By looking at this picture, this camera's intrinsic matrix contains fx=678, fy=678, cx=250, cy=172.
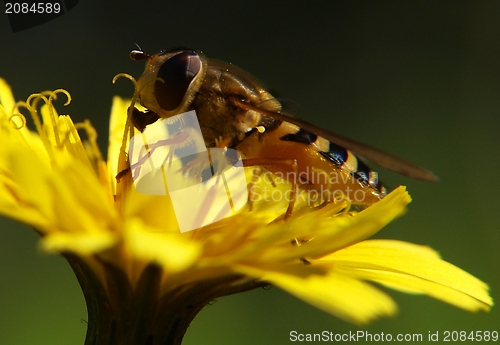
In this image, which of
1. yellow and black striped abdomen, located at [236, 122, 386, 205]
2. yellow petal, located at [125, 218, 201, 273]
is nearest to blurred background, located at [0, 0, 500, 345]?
yellow and black striped abdomen, located at [236, 122, 386, 205]

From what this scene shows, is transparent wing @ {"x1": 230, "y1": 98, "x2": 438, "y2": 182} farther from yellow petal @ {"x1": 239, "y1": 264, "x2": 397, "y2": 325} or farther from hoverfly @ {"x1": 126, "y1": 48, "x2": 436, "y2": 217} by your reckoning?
yellow petal @ {"x1": 239, "y1": 264, "x2": 397, "y2": 325}

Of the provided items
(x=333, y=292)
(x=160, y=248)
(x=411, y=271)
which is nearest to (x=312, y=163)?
(x=411, y=271)

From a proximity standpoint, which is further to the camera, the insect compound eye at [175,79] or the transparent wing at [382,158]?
the insect compound eye at [175,79]

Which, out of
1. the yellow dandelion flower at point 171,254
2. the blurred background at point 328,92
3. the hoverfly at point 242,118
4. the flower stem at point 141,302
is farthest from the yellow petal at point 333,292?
the blurred background at point 328,92

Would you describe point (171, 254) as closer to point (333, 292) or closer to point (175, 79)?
point (333, 292)

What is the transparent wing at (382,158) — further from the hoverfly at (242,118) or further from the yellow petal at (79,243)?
the yellow petal at (79,243)
